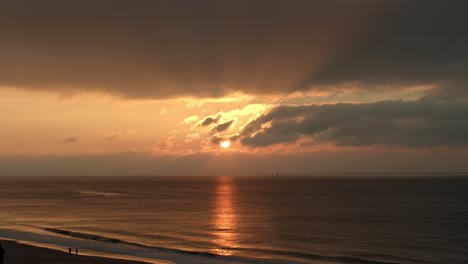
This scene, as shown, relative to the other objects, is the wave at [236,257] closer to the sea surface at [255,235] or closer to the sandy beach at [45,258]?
the sea surface at [255,235]

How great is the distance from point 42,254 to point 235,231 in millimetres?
27514

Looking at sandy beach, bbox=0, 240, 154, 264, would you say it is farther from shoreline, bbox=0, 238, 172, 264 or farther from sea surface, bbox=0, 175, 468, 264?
sea surface, bbox=0, 175, 468, 264

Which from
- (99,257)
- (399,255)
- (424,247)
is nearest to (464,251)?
(424,247)

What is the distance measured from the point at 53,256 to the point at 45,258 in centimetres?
119

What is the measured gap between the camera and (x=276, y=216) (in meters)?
89.6

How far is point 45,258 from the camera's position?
140 ft

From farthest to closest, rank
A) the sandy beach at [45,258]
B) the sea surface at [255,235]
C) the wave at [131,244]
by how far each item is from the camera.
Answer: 1. the sea surface at [255,235]
2. the wave at [131,244]
3. the sandy beach at [45,258]

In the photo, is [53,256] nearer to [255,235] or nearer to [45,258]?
[45,258]

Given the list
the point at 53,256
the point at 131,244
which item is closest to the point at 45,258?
the point at 53,256

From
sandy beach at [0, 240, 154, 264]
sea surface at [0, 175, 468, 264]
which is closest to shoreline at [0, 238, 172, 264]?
sandy beach at [0, 240, 154, 264]

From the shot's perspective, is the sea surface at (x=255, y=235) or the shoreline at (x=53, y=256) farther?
the sea surface at (x=255, y=235)

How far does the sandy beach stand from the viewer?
41.1m

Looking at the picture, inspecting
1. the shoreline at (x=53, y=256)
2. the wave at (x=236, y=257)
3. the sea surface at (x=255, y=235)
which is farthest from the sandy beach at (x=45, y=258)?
the wave at (x=236, y=257)

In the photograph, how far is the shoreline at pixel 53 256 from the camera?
41.4 m
